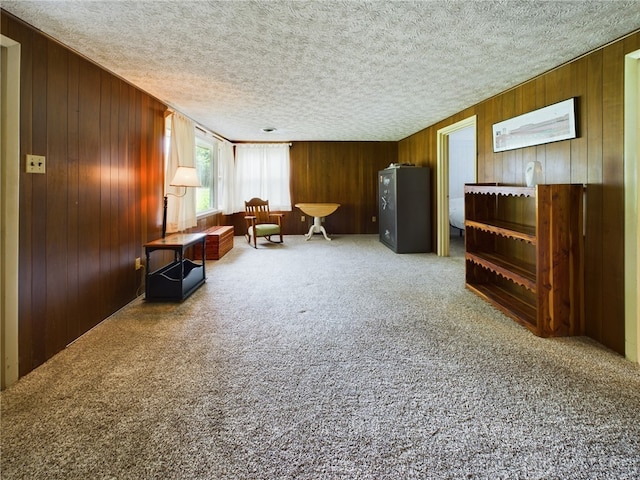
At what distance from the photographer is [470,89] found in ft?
10.6

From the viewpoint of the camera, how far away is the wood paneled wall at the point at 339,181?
23.2 feet

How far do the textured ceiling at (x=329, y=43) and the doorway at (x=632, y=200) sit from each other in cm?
29

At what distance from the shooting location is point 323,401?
1580 mm

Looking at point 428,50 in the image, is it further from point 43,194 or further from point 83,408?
point 83,408

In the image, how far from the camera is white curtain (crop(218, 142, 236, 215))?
254 inches

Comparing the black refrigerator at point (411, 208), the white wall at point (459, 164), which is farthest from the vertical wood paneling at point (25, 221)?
the white wall at point (459, 164)

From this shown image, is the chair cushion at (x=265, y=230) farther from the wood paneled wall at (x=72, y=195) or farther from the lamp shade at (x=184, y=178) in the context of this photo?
the wood paneled wall at (x=72, y=195)

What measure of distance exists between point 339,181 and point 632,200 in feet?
18.0

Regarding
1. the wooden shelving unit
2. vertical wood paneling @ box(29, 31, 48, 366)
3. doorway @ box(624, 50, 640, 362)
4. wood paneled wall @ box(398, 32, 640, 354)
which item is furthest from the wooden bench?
doorway @ box(624, 50, 640, 362)

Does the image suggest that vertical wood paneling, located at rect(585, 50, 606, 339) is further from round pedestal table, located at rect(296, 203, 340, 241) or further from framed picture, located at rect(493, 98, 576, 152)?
round pedestal table, located at rect(296, 203, 340, 241)

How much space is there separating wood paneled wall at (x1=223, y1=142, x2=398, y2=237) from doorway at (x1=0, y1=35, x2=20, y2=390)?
530 cm

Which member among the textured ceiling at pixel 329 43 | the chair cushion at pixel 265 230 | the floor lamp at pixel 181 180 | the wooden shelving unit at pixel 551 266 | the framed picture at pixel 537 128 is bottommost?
the wooden shelving unit at pixel 551 266

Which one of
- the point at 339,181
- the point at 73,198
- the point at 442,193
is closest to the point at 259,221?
the point at 339,181

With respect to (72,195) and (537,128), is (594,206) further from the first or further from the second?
(72,195)
